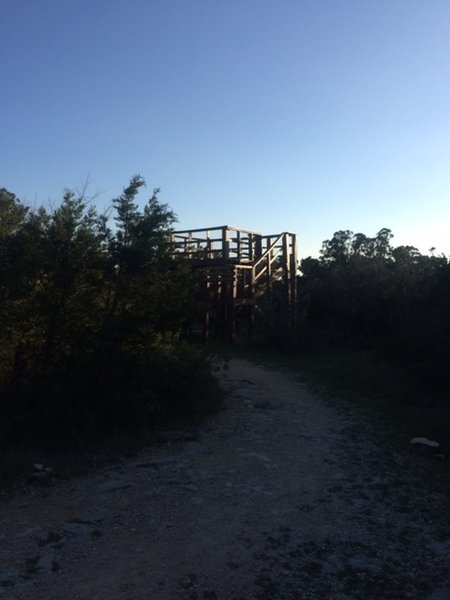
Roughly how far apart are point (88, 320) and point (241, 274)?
44.5ft

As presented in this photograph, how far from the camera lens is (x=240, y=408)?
436 inches

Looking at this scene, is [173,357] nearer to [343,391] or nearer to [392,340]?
[343,391]

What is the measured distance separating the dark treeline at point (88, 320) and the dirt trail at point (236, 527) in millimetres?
1131

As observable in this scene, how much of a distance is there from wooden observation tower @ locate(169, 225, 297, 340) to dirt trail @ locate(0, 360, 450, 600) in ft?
39.3

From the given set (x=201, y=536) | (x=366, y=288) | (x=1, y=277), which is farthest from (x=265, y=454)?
(x=366, y=288)

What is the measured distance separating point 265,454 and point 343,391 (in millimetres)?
5020

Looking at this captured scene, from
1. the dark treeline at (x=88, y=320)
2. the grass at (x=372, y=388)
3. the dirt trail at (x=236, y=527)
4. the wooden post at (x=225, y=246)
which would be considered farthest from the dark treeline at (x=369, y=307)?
the dark treeline at (x=88, y=320)

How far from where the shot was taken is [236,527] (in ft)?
18.8

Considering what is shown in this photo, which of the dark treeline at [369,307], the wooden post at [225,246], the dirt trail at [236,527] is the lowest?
the dirt trail at [236,527]

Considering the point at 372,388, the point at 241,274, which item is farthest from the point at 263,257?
the point at 372,388

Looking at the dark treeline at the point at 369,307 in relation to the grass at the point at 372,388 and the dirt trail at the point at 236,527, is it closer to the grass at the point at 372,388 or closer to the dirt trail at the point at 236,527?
the grass at the point at 372,388

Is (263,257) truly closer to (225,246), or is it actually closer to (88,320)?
(225,246)

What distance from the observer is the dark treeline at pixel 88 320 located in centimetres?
906

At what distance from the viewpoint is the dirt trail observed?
4.66 m
